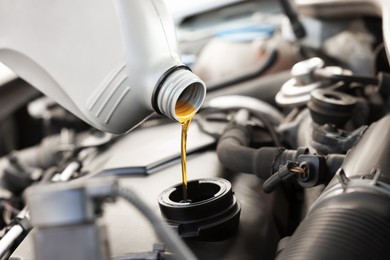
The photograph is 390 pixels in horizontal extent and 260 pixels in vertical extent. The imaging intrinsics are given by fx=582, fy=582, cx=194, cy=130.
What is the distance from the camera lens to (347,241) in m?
0.54

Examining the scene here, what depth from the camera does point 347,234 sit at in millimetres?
544

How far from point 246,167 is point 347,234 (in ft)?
1.08

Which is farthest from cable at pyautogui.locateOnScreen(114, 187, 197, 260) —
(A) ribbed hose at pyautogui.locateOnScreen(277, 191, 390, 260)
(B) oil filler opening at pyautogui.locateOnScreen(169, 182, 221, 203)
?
(B) oil filler opening at pyautogui.locateOnScreen(169, 182, 221, 203)

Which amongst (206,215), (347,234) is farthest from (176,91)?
(347,234)

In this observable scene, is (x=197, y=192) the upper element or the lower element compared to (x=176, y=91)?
lower

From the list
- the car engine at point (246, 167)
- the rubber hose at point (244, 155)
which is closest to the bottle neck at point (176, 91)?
the car engine at point (246, 167)

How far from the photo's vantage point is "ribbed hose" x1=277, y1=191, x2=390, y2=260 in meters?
0.53

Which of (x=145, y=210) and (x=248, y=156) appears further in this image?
(x=248, y=156)

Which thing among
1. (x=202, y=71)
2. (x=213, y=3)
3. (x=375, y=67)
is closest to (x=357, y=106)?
(x=375, y=67)

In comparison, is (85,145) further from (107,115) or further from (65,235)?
(65,235)

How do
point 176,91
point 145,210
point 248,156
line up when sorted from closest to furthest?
point 145,210
point 176,91
point 248,156

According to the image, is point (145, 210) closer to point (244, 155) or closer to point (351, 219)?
point (351, 219)

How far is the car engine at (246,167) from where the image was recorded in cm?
47

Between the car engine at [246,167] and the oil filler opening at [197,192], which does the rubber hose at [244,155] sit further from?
the oil filler opening at [197,192]
